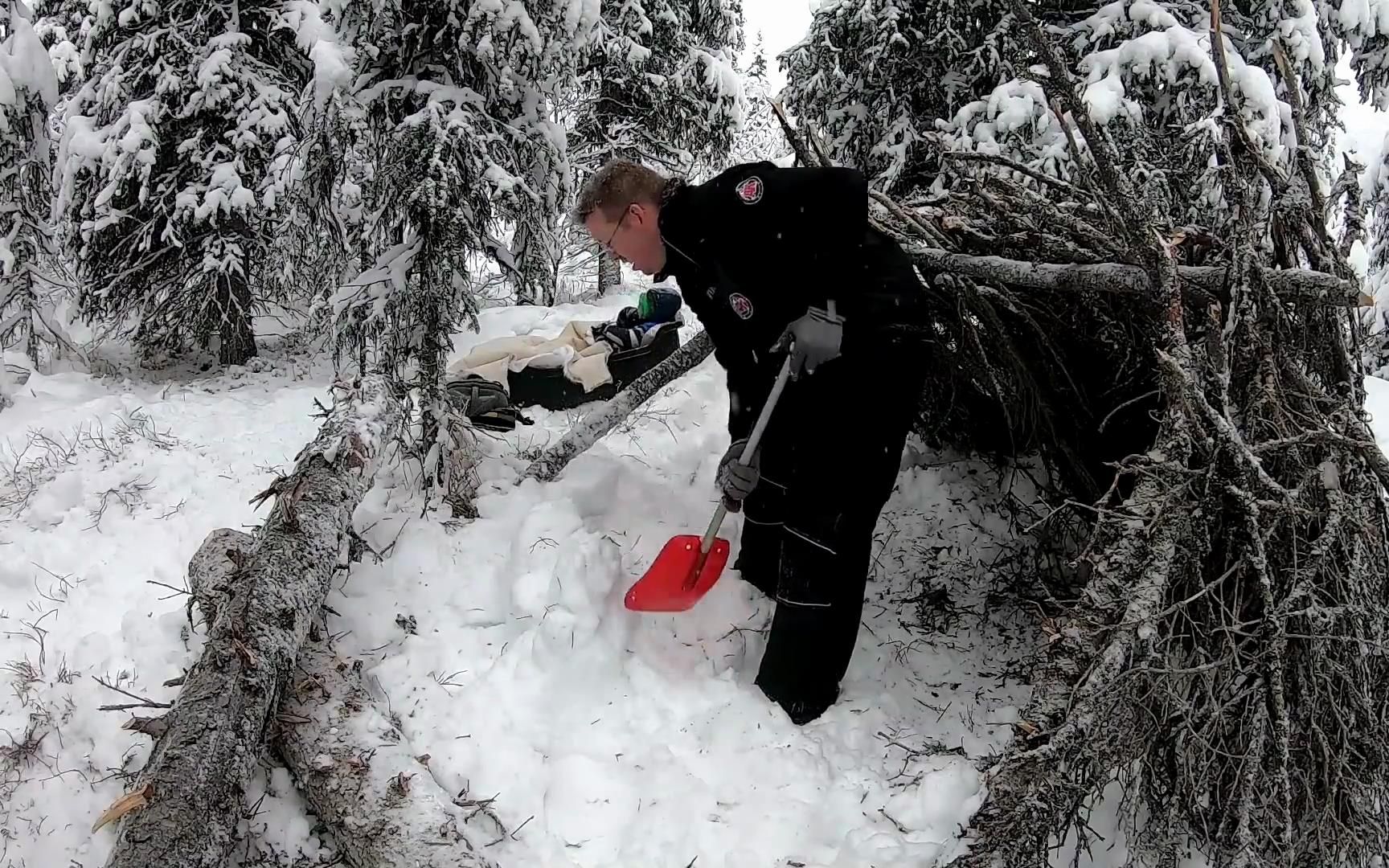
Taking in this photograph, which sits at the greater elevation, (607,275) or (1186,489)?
(1186,489)

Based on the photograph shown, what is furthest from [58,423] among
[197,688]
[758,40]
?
[758,40]

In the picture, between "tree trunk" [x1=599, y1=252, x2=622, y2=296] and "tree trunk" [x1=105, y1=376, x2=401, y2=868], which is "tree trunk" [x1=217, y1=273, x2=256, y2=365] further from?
"tree trunk" [x1=599, y1=252, x2=622, y2=296]

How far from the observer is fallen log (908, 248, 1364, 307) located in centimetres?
262

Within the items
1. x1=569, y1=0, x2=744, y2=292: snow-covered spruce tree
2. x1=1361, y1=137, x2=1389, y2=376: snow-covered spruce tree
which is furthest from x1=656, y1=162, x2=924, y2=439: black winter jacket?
x1=1361, y1=137, x2=1389, y2=376: snow-covered spruce tree

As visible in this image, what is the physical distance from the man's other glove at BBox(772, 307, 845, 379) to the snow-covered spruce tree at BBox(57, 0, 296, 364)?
19.3ft

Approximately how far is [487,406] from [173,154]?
15.7ft

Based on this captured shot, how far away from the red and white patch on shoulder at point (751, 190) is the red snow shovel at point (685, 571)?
2.42 feet

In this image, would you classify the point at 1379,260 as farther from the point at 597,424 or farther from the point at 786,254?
the point at 597,424

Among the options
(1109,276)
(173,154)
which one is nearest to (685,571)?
(1109,276)

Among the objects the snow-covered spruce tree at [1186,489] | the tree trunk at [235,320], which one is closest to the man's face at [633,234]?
the snow-covered spruce tree at [1186,489]

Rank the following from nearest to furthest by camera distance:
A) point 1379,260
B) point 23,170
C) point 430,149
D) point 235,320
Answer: point 430,149 → point 23,170 → point 235,320 → point 1379,260

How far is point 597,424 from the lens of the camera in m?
4.40

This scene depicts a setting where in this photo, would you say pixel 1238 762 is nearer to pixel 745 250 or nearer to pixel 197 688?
pixel 745 250

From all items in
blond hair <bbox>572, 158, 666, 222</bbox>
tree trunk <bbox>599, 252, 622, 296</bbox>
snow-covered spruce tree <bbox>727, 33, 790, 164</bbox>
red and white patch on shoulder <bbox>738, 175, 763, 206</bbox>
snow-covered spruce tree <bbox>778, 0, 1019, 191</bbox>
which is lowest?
tree trunk <bbox>599, 252, 622, 296</bbox>
